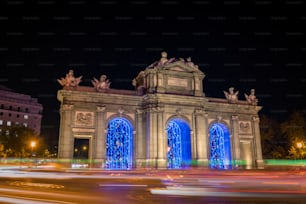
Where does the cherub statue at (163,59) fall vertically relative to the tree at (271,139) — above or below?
above

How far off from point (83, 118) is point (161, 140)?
11.0 m

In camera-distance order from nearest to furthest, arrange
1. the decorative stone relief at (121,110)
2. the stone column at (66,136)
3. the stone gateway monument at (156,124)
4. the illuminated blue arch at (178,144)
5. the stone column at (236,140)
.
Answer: the stone column at (66,136) < the stone gateway monument at (156,124) < the decorative stone relief at (121,110) < the illuminated blue arch at (178,144) < the stone column at (236,140)

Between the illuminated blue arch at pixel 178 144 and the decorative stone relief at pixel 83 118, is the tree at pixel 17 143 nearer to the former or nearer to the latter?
→ the decorative stone relief at pixel 83 118

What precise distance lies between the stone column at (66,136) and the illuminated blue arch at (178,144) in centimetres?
1393

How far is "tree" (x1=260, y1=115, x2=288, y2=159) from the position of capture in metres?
54.3

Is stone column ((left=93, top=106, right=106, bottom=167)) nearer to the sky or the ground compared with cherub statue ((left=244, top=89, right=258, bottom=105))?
nearer to the ground

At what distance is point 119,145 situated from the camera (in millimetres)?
39625

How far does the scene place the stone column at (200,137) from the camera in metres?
39.8

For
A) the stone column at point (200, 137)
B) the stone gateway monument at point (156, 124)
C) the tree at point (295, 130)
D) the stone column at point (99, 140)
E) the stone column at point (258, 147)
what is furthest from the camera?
the tree at point (295, 130)

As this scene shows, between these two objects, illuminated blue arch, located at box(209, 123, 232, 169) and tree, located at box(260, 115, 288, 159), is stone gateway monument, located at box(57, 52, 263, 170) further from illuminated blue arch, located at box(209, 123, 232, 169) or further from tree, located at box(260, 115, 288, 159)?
tree, located at box(260, 115, 288, 159)

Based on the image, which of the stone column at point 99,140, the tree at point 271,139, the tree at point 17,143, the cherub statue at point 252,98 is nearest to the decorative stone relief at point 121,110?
the stone column at point 99,140

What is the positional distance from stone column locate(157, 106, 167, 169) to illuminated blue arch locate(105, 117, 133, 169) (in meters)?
4.20

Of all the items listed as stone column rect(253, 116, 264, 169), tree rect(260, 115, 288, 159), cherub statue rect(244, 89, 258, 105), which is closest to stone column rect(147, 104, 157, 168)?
stone column rect(253, 116, 264, 169)

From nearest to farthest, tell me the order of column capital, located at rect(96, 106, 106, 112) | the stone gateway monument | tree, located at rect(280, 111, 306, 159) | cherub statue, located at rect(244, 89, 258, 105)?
the stone gateway monument → column capital, located at rect(96, 106, 106, 112) → cherub statue, located at rect(244, 89, 258, 105) → tree, located at rect(280, 111, 306, 159)
